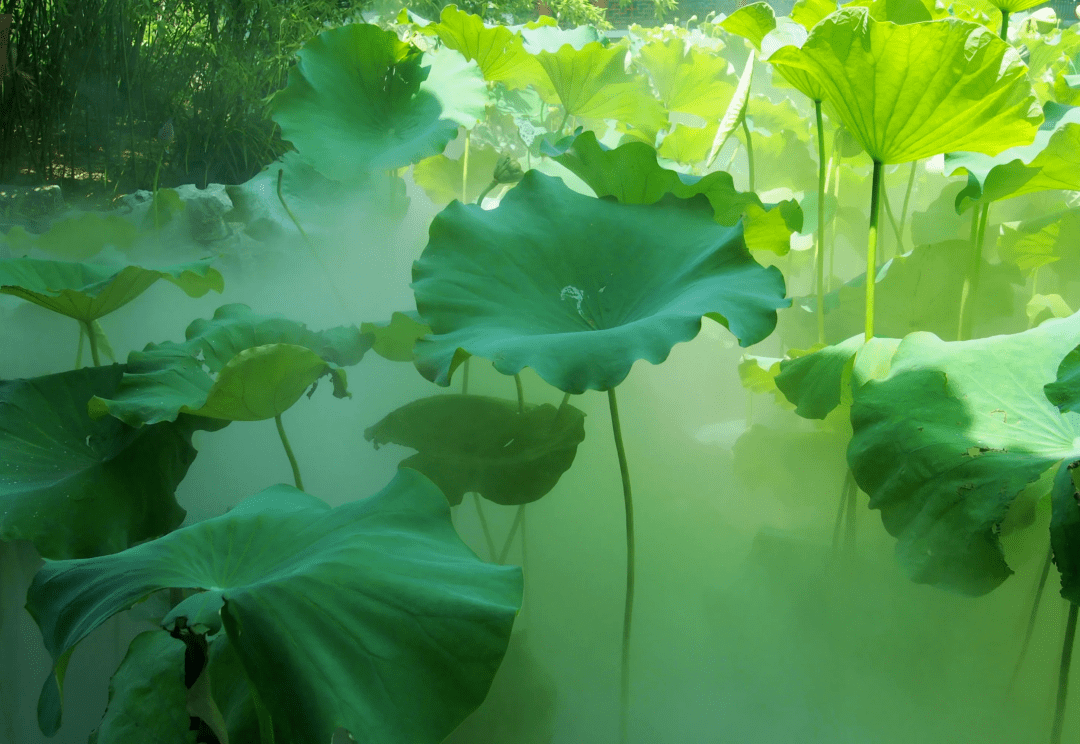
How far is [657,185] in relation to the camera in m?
1.15

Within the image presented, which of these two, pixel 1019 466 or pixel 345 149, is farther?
pixel 345 149

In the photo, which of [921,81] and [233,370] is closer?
[921,81]

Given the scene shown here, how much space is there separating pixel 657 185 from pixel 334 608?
2.59 ft

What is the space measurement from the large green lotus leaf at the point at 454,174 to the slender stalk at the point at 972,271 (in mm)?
1161

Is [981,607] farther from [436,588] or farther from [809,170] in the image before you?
[809,170]

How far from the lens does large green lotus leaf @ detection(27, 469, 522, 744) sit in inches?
25.2

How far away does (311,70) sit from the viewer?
1.60 m

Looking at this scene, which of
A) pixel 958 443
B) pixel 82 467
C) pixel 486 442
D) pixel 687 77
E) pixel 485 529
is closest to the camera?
pixel 958 443

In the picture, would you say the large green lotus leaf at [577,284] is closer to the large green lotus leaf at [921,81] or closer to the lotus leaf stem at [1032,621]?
the large green lotus leaf at [921,81]

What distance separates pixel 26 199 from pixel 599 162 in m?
1.83

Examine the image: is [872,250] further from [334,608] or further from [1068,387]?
[334,608]

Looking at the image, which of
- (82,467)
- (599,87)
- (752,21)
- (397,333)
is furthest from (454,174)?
(82,467)

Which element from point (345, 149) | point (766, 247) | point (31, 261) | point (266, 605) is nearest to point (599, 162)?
point (766, 247)

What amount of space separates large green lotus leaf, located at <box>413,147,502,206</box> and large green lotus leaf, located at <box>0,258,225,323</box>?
28.4 inches
